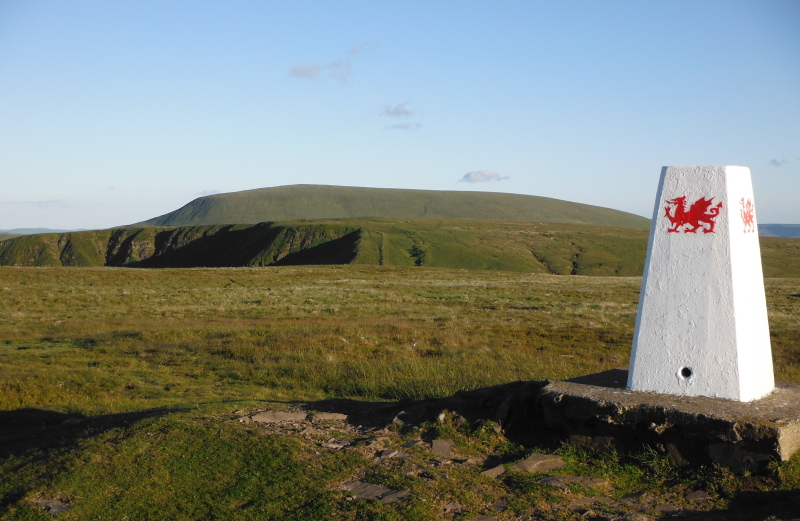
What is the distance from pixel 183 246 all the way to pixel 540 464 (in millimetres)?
166336

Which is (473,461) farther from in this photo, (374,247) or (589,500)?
(374,247)

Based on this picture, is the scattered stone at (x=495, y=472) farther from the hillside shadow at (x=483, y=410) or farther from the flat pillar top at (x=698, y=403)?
the flat pillar top at (x=698, y=403)

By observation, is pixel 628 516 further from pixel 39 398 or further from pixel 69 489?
pixel 39 398

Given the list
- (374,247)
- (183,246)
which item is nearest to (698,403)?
(374,247)

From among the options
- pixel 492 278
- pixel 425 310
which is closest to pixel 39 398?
pixel 425 310

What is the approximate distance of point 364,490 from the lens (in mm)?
6793

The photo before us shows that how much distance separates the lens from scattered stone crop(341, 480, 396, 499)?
6.64 m

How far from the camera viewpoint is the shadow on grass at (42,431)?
8.11 metres

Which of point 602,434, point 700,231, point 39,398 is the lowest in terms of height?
point 39,398

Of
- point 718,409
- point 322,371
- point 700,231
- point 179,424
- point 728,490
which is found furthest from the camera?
point 322,371

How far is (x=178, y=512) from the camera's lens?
6410mm

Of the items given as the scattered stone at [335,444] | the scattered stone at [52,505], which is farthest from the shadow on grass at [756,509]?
the scattered stone at [52,505]

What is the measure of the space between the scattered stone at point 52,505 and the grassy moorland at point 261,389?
6 cm

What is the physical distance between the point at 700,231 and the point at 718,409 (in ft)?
7.12
